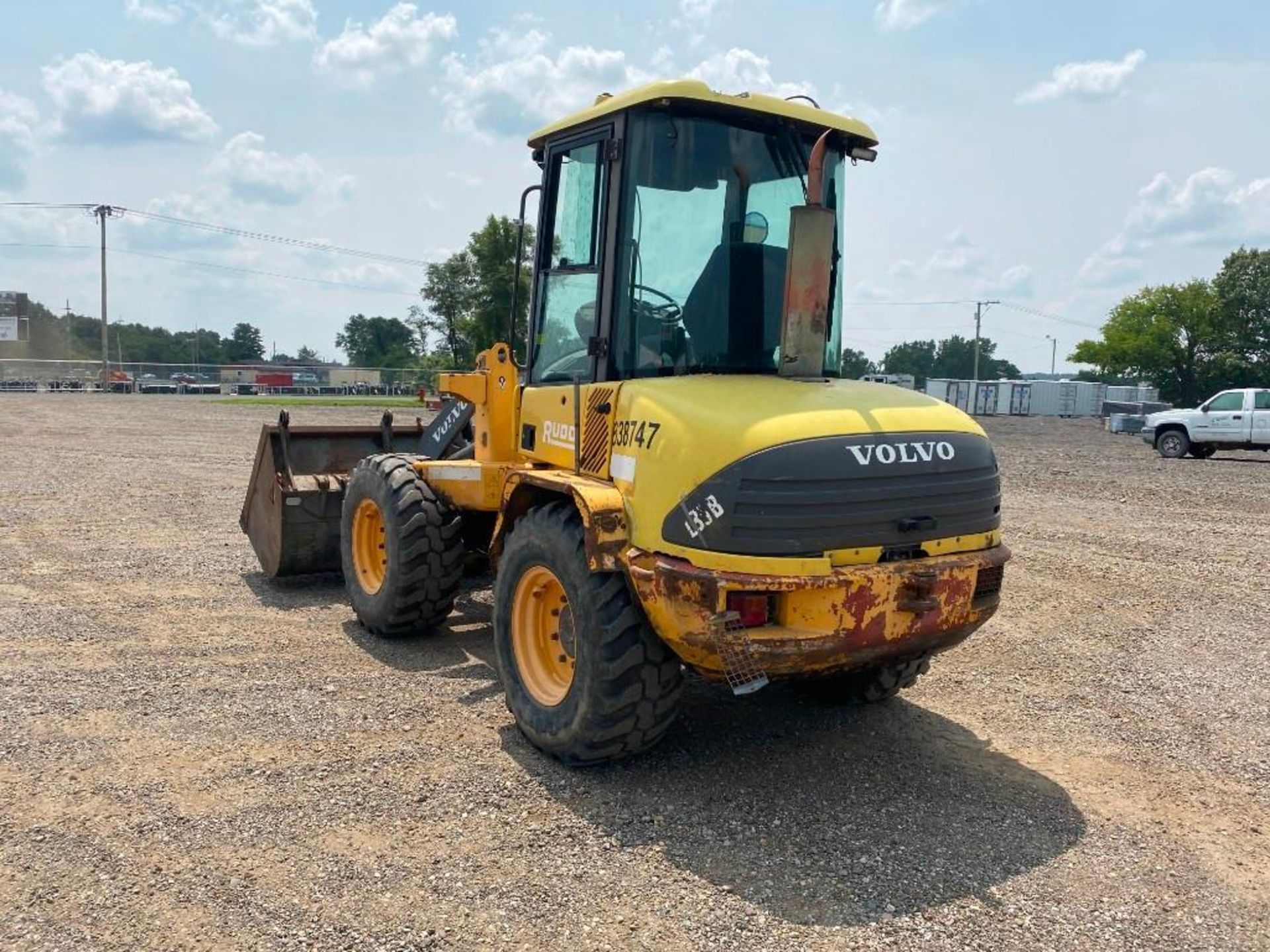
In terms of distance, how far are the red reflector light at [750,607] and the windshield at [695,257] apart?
47.9 inches

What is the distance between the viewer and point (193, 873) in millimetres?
3564

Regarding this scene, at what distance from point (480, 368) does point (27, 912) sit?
3525mm

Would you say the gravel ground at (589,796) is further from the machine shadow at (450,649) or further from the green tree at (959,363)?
the green tree at (959,363)

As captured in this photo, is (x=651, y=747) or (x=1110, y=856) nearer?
(x=1110, y=856)

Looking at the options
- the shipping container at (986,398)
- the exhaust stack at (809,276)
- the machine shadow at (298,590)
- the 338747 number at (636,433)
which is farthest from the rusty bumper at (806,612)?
the shipping container at (986,398)

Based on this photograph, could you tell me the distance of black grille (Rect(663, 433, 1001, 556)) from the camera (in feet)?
12.7

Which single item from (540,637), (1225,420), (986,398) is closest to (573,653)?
(540,637)

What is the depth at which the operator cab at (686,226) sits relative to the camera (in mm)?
4621

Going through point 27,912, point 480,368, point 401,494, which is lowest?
point 27,912

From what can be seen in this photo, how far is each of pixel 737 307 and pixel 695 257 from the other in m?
0.31

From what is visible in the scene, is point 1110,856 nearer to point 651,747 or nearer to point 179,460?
point 651,747

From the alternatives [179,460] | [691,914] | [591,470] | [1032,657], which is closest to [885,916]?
[691,914]

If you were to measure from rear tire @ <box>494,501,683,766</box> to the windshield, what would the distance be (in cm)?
91

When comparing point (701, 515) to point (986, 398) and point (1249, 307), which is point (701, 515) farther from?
point (1249, 307)
